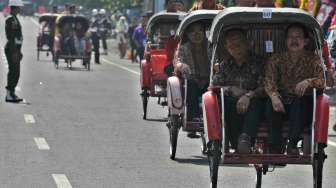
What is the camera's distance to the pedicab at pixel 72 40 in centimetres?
4003

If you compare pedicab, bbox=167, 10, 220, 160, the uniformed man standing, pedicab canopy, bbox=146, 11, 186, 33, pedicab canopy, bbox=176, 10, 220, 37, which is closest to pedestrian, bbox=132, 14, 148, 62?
the uniformed man standing

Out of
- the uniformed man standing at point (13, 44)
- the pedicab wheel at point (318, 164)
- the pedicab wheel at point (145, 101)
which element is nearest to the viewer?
the pedicab wheel at point (318, 164)

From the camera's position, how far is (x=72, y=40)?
4053cm

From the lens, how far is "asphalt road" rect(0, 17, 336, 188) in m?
12.7

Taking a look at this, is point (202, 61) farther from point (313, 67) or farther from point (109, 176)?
point (313, 67)

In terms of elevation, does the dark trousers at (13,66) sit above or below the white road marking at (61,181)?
below

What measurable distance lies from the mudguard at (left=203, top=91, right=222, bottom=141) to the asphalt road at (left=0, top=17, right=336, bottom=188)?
1335mm

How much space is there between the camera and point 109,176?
1304cm

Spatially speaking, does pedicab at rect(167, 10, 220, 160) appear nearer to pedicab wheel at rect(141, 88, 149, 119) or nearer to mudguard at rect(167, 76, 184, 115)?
mudguard at rect(167, 76, 184, 115)

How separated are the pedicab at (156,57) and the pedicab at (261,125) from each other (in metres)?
8.26

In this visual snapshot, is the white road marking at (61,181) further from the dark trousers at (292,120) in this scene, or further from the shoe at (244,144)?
the dark trousers at (292,120)

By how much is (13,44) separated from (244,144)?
1398 cm

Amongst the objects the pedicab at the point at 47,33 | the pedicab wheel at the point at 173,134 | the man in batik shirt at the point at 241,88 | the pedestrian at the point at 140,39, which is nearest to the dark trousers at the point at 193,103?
the pedicab wheel at the point at 173,134

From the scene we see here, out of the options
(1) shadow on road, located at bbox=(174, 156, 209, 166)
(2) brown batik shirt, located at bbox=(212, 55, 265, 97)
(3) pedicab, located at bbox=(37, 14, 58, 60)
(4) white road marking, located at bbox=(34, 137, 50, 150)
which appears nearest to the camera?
(2) brown batik shirt, located at bbox=(212, 55, 265, 97)
